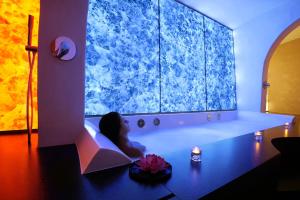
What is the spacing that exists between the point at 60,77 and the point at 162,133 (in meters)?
1.31

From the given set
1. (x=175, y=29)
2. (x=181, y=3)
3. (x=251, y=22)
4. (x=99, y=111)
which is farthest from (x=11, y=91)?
(x=251, y=22)

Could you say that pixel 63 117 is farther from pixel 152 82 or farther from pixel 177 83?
pixel 177 83

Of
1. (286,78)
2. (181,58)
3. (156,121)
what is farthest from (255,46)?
(286,78)

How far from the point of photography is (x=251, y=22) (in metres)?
3.38

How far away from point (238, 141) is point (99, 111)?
4.55 feet

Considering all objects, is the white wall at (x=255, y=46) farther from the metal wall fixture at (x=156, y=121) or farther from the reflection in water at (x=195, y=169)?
the reflection in water at (x=195, y=169)

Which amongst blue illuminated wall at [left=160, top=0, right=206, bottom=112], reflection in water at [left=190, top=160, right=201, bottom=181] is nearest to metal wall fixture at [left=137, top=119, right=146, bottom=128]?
blue illuminated wall at [left=160, top=0, right=206, bottom=112]

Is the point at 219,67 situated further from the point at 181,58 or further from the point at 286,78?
the point at 286,78

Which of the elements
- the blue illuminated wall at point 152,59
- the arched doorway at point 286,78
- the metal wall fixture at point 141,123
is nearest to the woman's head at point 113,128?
the blue illuminated wall at point 152,59

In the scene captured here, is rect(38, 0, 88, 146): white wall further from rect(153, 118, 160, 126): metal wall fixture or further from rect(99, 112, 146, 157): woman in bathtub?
rect(153, 118, 160, 126): metal wall fixture

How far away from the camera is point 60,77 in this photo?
117 cm

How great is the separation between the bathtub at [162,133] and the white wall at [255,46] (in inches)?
14.4

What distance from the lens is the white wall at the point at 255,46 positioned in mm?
2928

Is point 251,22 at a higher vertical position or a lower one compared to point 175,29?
higher
